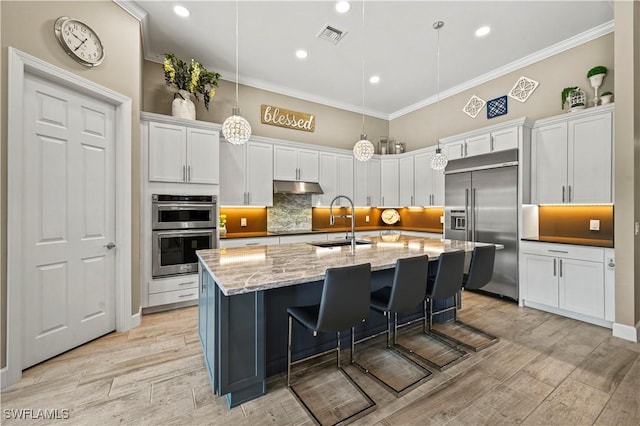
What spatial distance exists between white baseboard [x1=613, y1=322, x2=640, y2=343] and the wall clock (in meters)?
5.81

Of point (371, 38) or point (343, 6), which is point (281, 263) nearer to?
point (343, 6)

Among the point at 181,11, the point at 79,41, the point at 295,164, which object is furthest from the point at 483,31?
the point at 79,41

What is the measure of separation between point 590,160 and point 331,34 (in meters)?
3.46

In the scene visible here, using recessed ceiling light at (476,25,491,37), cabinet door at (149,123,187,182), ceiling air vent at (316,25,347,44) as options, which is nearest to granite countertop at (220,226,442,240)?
cabinet door at (149,123,187,182)

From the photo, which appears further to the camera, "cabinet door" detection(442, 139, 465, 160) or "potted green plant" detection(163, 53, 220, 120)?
"cabinet door" detection(442, 139, 465, 160)

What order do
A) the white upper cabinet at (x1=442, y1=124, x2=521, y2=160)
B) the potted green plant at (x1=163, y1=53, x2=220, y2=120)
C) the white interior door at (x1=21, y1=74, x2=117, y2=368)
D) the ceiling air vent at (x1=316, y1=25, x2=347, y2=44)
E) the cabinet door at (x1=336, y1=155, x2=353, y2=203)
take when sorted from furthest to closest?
1. the cabinet door at (x1=336, y1=155, x2=353, y2=203)
2. the white upper cabinet at (x1=442, y1=124, x2=521, y2=160)
3. the potted green plant at (x1=163, y1=53, x2=220, y2=120)
4. the ceiling air vent at (x1=316, y1=25, x2=347, y2=44)
5. the white interior door at (x1=21, y1=74, x2=117, y2=368)

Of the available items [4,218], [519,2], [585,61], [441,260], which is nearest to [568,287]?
[441,260]

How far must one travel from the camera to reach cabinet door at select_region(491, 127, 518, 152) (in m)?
3.80

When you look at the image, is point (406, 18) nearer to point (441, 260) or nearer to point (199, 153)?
point (441, 260)

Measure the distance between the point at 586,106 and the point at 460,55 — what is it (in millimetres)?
1703

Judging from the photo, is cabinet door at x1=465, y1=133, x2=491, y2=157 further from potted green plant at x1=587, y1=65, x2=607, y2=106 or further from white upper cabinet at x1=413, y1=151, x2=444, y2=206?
potted green plant at x1=587, y1=65, x2=607, y2=106

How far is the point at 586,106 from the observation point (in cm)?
353

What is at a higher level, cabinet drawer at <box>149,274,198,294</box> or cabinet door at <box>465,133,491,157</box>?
cabinet door at <box>465,133,491,157</box>

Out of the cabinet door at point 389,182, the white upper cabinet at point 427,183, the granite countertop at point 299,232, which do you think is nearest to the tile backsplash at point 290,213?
the granite countertop at point 299,232
